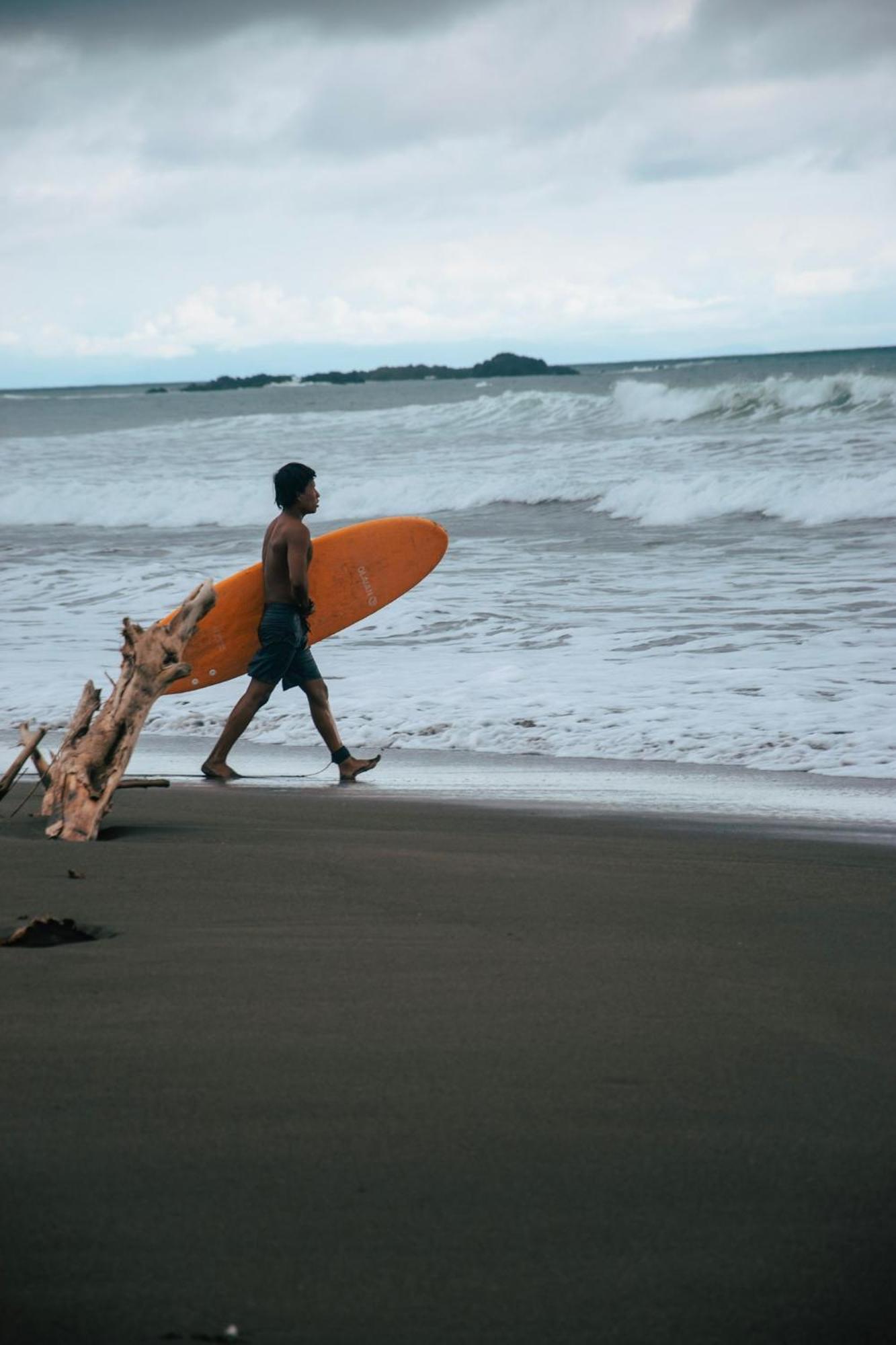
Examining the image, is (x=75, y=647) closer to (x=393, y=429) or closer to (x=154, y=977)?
(x=154, y=977)

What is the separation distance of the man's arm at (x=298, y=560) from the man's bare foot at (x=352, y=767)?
0.72 metres

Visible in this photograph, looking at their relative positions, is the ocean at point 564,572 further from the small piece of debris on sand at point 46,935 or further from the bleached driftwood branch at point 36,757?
the small piece of debris on sand at point 46,935

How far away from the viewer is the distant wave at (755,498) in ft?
52.4

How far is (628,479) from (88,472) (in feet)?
39.4

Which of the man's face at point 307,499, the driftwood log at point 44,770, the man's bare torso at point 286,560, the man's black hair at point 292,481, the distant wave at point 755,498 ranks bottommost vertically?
the distant wave at point 755,498

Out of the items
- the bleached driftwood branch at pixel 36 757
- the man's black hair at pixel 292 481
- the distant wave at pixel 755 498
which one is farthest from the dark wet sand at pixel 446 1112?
the distant wave at pixel 755 498

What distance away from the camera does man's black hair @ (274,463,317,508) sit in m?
5.69

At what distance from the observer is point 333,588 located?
21.9ft

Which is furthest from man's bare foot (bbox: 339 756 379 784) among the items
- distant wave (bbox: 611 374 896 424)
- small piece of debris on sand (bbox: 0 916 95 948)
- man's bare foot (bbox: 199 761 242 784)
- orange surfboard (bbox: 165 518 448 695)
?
distant wave (bbox: 611 374 896 424)

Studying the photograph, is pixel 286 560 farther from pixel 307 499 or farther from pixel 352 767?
pixel 352 767

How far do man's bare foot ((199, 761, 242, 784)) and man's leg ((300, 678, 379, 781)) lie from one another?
392 mm

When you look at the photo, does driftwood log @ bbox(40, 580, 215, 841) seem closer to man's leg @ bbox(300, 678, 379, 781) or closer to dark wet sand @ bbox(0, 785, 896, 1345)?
dark wet sand @ bbox(0, 785, 896, 1345)

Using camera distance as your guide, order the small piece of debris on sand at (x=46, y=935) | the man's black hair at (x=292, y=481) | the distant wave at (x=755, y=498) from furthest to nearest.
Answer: the distant wave at (x=755, y=498)
the man's black hair at (x=292, y=481)
the small piece of debris on sand at (x=46, y=935)

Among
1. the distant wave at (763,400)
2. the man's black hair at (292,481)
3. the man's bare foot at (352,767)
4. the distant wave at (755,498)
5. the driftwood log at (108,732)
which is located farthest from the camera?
the distant wave at (763,400)
